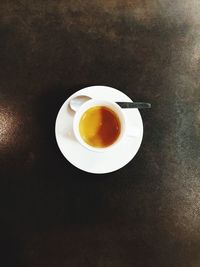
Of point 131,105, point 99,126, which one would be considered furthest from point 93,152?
point 131,105

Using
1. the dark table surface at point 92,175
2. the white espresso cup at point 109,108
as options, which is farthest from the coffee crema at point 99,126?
the dark table surface at point 92,175

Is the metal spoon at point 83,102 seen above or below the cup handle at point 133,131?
above

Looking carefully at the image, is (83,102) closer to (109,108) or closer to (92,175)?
(109,108)

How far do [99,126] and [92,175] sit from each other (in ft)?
0.60

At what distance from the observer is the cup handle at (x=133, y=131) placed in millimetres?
1104

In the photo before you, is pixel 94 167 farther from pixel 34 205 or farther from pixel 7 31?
pixel 7 31

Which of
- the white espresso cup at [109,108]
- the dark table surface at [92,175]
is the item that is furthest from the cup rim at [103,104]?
the dark table surface at [92,175]

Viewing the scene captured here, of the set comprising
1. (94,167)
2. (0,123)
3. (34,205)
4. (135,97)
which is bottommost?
(34,205)

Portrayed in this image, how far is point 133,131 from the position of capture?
3.64 ft

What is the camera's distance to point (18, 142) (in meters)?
1.16

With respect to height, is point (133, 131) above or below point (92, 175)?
above

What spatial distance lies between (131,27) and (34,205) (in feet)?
2.51

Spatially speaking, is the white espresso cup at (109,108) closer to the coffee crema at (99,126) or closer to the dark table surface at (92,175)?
the coffee crema at (99,126)

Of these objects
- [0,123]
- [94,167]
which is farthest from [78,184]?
[0,123]
